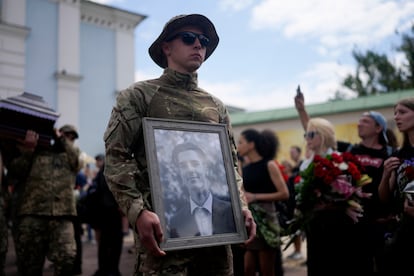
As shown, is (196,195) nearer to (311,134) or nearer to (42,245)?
(311,134)

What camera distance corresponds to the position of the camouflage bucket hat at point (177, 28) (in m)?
2.27

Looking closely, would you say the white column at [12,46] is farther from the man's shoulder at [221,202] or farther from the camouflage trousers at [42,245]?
the man's shoulder at [221,202]

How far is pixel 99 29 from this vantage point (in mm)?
20469

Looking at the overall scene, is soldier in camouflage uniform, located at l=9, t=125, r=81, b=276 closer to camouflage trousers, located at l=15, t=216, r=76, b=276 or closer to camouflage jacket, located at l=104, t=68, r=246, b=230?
camouflage trousers, located at l=15, t=216, r=76, b=276

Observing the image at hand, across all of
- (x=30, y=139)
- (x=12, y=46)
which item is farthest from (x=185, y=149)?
(x=12, y=46)

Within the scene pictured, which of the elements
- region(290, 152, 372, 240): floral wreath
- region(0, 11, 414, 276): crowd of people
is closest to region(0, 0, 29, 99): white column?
region(0, 11, 414, 276): crowd of people

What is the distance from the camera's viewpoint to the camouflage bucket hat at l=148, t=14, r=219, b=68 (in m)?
2.27

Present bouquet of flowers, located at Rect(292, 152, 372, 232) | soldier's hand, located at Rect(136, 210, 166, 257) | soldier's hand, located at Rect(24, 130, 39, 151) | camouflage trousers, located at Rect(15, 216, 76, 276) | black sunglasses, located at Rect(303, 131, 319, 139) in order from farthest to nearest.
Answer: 1. black sunglasses, located at Rect(303, 131, 319, 139)
2. camouflage trousers, located at Rect(15, 216, 76, 276)
3. soldier's hand, located at Rect(24, 130, 39, 151)
4. bouquet of flowers, located at Rect(292, 152, 372, 232)
5. soldier's hand, located at Rect(136, 210, 166, 257)

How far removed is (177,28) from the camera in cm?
229

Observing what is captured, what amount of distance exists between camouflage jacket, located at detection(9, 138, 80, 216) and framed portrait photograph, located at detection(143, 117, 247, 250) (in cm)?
264

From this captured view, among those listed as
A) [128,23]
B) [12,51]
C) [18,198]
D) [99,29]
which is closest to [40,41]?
[12,51]

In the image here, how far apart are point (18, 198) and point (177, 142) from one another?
116 inches

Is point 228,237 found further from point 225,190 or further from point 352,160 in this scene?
point 352,160

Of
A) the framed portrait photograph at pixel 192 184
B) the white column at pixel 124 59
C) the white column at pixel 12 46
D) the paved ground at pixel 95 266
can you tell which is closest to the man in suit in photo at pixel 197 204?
the framed portrait photograph at pixel 192 184
